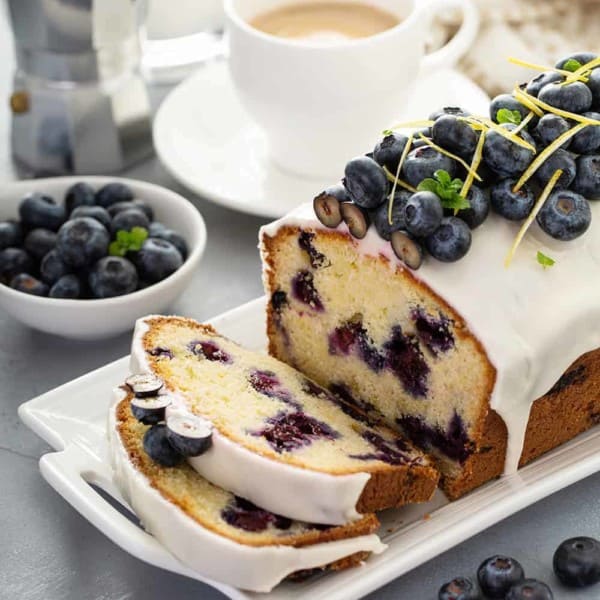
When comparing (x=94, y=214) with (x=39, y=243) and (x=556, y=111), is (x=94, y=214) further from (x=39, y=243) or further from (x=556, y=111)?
(x=556, y=111)

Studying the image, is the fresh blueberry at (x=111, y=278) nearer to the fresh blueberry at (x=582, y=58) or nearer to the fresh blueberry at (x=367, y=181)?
the fresh blueberry at (x=367, y=181)

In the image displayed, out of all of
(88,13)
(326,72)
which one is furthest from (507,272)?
(88,13)

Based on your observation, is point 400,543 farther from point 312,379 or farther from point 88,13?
point 88,13

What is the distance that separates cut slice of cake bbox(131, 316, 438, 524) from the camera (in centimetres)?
229

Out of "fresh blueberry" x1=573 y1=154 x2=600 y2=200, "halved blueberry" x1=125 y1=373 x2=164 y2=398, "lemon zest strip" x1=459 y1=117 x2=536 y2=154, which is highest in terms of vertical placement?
"lemon zest strip" x1=459 y1=117 x2=536 y2=154

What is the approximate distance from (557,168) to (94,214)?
4.50 ft

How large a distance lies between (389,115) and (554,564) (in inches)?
67.1

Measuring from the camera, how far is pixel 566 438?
2.72m

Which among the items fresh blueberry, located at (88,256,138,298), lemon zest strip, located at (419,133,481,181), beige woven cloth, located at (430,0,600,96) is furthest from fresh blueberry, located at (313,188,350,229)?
beige woven cloth, located at (430,0,600,96)

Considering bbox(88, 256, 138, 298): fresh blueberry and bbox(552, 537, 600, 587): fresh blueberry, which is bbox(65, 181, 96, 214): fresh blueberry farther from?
bbox(552, 537, 600, 587): fresh blueberry

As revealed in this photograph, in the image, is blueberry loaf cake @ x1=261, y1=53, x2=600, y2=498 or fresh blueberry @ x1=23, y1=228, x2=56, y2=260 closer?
blueberry loaf cake @ x1=261, y1=53, x2=600, y2=498

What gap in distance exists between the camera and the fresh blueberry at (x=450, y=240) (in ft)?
7.83

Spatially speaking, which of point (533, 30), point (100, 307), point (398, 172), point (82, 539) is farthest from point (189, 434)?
point (533, 30)

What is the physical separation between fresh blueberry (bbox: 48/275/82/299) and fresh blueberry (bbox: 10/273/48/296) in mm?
44
